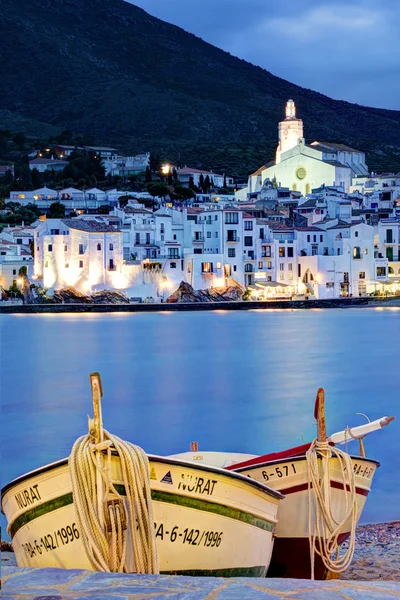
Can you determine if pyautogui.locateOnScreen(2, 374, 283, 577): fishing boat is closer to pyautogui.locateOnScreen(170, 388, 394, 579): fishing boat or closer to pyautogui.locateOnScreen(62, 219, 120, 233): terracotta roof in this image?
pyautogui.locateOnScreen(170, 388, 394, 579): fishing boat

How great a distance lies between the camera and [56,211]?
5466 centimetres

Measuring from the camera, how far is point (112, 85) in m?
148

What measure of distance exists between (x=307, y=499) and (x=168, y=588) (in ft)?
7.81

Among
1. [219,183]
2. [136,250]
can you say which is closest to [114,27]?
[219,183]

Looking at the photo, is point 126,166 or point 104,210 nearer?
point 104,210

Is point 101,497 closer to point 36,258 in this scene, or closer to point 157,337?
point 157,337

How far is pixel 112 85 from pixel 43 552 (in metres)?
148

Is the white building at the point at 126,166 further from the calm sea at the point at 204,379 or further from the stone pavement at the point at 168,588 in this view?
the stone pavement at the point at 168,588

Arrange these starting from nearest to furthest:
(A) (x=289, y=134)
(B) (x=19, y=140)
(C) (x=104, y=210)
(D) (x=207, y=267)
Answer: (D) (x=207, y=267), (C) (x=104, y=210), (A) (x=289, y=134), (B) (x=19, y=140)

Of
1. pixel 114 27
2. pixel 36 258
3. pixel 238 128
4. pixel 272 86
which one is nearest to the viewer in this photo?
pixel 36 258

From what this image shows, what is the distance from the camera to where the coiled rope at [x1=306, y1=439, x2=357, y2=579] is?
576 centimetres

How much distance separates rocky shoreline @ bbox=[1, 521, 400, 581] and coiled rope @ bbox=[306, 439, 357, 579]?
0.54 metres

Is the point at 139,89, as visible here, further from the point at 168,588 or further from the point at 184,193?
the point at 168,588

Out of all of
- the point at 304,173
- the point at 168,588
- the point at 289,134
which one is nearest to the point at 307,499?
the point at 168,588
